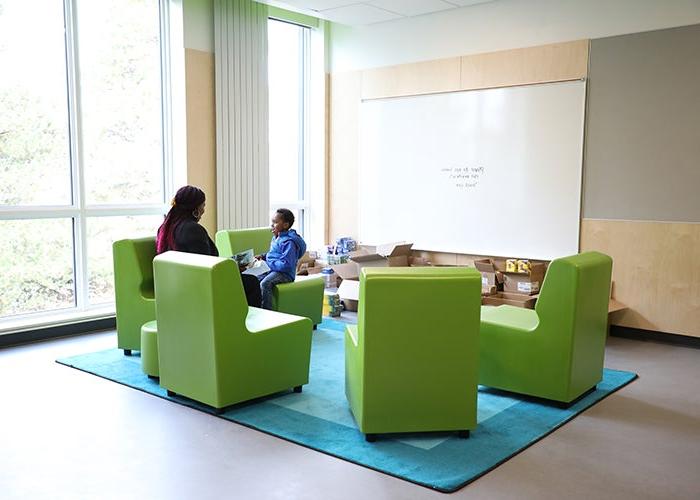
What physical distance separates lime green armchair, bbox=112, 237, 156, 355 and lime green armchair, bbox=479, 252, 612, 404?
248 centimetres

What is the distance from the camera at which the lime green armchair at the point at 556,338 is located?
3.90m

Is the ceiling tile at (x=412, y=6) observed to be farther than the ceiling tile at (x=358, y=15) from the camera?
No

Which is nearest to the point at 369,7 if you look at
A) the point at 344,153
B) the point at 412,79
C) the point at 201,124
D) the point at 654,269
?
the point at 412,79

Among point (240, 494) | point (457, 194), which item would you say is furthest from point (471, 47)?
point (240, 494)

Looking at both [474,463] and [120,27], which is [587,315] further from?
[120,27]

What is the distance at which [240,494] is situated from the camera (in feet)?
9.61

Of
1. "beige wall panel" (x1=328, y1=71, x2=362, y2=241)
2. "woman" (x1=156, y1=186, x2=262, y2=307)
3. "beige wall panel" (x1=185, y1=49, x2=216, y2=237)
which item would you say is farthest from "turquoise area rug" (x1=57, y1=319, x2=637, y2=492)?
"beige wall panel" (x1=328, y1=71, x2=362, y2=241)

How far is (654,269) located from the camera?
5.66m

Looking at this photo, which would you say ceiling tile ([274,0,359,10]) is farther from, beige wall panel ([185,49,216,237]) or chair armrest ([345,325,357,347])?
chair armrest ([345,325,357,347])

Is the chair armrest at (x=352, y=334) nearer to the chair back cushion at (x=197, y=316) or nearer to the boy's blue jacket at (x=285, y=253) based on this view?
the chair back cushion at (x=197, y=316)

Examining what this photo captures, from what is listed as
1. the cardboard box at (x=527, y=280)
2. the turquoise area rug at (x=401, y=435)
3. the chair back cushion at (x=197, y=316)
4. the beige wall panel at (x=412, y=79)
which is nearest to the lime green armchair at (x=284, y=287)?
the turquoise area rug at (x=401, y=435)

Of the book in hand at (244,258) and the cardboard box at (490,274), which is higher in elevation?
the book in hand at (244,258)

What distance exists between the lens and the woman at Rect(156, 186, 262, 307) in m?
4.43

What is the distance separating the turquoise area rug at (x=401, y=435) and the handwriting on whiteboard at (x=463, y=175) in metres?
2.49
